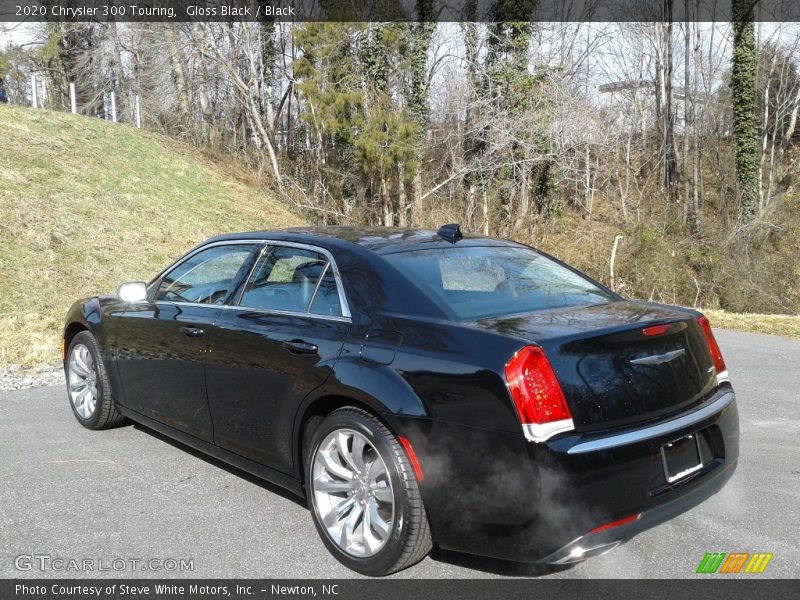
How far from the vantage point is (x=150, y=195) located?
20859mm

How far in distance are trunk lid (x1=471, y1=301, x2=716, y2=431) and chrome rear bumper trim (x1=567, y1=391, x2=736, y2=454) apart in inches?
1.9

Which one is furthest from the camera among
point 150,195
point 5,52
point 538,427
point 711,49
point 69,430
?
point 5,52

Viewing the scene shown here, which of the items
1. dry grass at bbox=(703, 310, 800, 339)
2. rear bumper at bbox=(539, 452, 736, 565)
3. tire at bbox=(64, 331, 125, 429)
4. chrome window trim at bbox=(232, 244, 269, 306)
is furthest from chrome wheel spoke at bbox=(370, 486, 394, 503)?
dry grass at bbox=(703, 310, 800, 339)

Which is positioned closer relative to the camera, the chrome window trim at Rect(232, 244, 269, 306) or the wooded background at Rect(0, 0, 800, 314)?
the chrome window trim at Rect(232, 244, 269, 306)

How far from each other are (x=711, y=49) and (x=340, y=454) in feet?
116

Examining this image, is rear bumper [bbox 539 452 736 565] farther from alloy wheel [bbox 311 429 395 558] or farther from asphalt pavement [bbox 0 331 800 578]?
alloy wheel [bbox 311 429 395 558]

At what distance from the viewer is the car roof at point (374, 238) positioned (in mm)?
3943

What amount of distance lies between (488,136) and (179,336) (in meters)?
20.1

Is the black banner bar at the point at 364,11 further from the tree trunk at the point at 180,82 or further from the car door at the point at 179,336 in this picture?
the car door at the point at 179,336

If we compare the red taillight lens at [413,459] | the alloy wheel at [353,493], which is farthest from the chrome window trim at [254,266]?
the red taillight lens at [413,459]

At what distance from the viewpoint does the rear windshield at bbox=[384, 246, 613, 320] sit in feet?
11.6

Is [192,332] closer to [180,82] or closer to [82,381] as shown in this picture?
[82,381]

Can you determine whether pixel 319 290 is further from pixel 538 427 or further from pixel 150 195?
pixel 150 195
